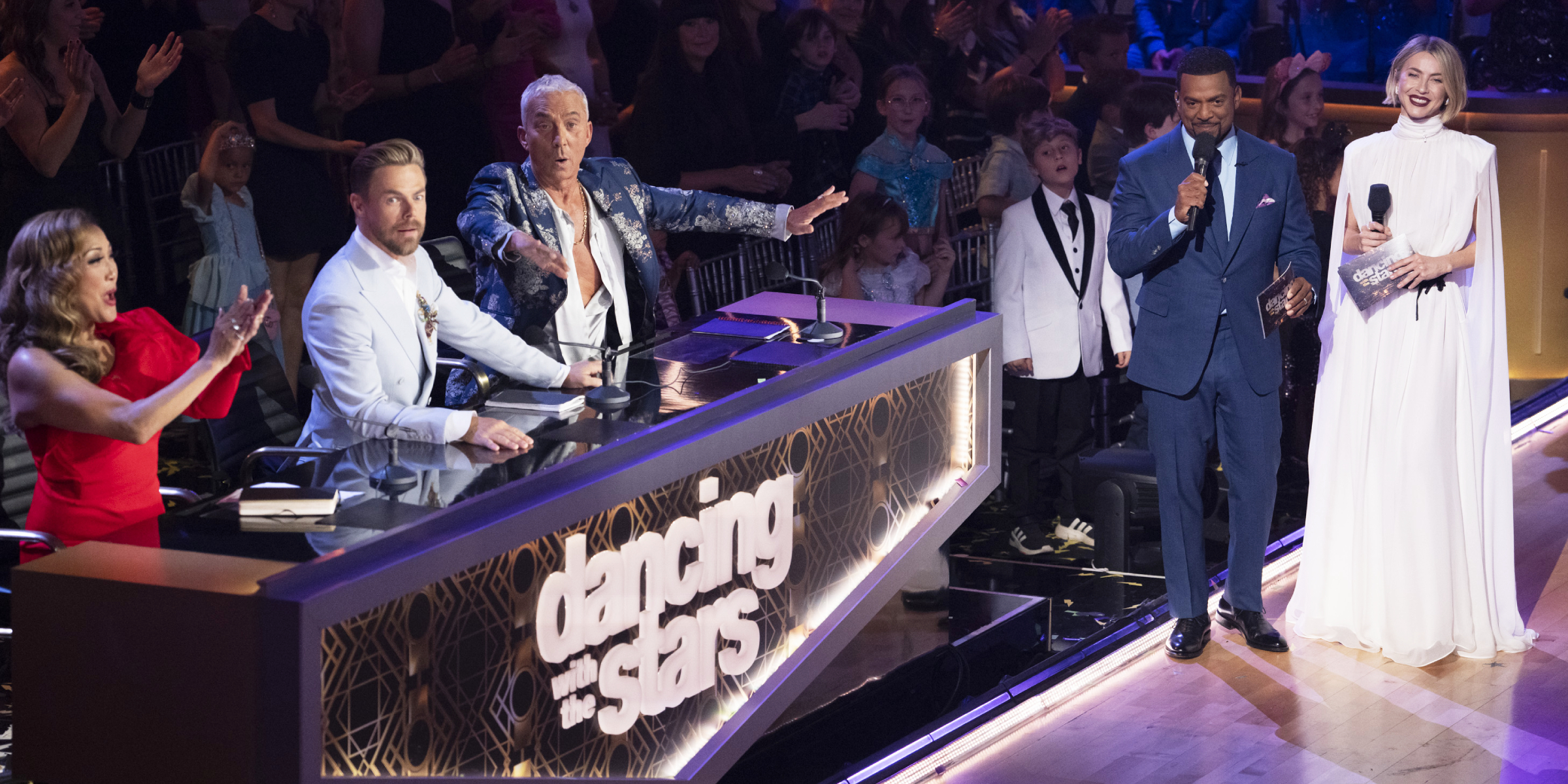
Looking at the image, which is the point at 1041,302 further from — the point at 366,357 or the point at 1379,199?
the point at 366,357

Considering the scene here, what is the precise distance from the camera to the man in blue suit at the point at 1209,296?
4070 millimetres

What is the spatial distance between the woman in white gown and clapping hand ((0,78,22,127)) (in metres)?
3.48

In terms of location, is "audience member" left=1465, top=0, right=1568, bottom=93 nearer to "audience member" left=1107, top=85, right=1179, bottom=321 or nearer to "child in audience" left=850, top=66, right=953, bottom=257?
"audience member" left=1107, top=85, right=1179, bottom=321

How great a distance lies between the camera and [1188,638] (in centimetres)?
431

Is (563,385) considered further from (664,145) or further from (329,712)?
(664,145)

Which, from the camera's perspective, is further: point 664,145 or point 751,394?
point 664,145

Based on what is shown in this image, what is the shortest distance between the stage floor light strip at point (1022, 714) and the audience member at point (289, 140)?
205 centimetres

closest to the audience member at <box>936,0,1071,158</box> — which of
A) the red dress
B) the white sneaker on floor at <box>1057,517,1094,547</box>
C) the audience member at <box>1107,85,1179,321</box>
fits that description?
the audience member at <box>1107,85,1179,321</box>

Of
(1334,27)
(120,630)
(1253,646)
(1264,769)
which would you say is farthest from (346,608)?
(1334,27)

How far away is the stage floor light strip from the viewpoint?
141 inches

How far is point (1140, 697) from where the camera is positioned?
4.06 m

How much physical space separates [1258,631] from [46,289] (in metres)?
3.15

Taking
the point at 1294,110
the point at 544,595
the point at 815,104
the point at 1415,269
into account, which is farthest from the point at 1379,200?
the point at 1294,110

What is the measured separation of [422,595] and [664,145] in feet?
10.3
